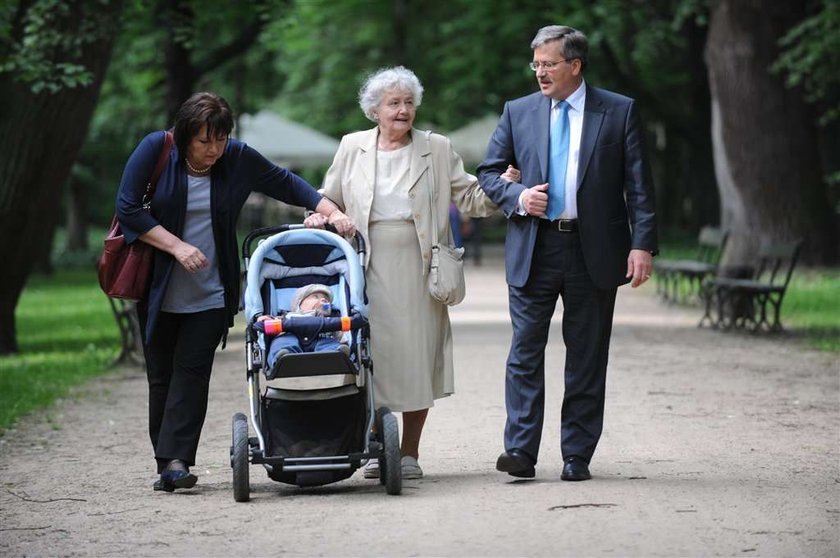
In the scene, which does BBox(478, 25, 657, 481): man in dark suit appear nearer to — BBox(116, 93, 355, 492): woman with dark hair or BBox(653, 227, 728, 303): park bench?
BBox(116, 93, 355, 492): woman with dark hair

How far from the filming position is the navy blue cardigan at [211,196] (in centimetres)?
767

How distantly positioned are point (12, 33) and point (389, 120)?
33.3 feet

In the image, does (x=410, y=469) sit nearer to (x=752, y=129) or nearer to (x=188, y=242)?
(x=188, y=242)

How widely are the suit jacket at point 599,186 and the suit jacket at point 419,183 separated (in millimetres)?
246

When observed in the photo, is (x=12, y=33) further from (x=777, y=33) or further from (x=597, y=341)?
(x=777, y=33)

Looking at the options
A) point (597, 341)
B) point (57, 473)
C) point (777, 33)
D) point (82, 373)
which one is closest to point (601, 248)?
point (597, 341)

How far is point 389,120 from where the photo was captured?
313 inches

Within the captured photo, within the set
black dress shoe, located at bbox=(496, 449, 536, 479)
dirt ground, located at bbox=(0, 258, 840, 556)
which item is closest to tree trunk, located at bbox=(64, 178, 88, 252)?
dirt ground, located at bbox=(0, 258, 840, 556)

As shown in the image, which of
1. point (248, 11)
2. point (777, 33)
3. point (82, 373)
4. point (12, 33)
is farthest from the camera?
point (248, 11)

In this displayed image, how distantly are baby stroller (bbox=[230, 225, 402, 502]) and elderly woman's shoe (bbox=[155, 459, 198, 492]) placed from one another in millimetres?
365

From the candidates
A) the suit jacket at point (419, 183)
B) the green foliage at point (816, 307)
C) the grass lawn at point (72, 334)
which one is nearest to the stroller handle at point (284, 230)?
the suit jacket at point (419, 183)

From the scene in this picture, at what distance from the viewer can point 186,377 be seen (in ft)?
25.7

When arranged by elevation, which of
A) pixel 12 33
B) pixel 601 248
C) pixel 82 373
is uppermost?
pixel 12 33

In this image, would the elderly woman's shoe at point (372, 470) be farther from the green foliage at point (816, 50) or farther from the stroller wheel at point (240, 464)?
the green foliage at point (816, 50)
